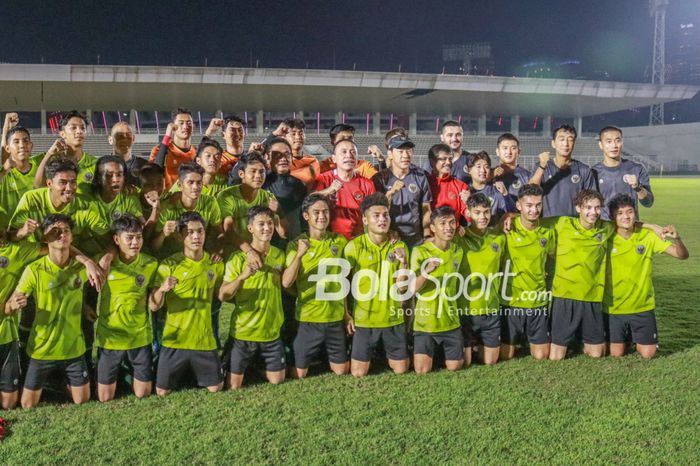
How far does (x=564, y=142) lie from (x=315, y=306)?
2.59 m

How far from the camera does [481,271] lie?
15.8ft

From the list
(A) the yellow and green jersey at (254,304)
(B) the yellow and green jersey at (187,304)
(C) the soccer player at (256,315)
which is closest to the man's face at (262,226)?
(C) the soccer player at (256,315)

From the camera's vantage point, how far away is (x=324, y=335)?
Result: 453cm

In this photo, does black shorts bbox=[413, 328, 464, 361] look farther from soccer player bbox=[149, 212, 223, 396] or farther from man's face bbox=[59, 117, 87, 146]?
man's face bbox=[59, 117, 87, 146]

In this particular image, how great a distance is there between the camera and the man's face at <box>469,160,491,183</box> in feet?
17.1

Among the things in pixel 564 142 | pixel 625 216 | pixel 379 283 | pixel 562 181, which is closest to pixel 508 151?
pixel 564 142

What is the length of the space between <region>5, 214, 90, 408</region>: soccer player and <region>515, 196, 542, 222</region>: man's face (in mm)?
3310

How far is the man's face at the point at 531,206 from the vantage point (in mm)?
4812

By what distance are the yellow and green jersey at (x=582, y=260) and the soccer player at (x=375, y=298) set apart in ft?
4.48

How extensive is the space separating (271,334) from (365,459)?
1.46 m

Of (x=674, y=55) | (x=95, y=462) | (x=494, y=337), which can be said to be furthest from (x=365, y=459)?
(x=674, y=55)

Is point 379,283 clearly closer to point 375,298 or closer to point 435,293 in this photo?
point 375,298

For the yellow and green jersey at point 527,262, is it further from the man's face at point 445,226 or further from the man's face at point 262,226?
the man's face at point 262,226

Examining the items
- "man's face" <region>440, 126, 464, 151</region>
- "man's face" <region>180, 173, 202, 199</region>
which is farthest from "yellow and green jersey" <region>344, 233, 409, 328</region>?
"man's face" <region>440, 126, 464, 151</region>
